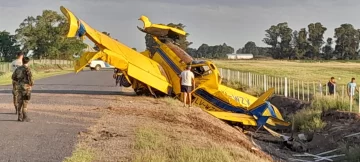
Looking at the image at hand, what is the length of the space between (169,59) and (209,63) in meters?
2.12

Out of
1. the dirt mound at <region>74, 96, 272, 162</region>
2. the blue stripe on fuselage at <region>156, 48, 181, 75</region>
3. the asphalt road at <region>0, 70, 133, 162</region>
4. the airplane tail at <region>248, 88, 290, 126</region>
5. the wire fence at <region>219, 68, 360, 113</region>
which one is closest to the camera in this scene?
the asphalt road at <region>0, 70, 133, 162</region>

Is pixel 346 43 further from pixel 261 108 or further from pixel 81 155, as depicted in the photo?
pixel 81 155

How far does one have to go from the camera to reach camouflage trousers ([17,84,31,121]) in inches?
488

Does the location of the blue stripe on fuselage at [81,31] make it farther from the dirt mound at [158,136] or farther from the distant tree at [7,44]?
the distant tree at [7,44]

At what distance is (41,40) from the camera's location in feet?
246

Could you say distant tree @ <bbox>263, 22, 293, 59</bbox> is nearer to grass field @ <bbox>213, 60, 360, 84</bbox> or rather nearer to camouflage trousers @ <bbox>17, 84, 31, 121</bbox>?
grass field @ <bbox>213, 60, 360, 84</bbox>

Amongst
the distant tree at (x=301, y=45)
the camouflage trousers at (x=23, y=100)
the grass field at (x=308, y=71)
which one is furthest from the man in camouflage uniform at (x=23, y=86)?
the distant tree at (x=301, y=45)

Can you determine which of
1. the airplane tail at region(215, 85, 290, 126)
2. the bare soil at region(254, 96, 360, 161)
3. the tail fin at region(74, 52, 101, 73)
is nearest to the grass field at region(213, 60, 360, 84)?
the bare soil at region(254, 96, 360, 161)

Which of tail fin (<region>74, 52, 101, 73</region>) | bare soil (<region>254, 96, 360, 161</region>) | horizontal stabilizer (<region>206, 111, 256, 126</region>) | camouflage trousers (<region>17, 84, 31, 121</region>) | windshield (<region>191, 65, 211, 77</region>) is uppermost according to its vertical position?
tail fin (<region>74, 52, 101, 73</region>)

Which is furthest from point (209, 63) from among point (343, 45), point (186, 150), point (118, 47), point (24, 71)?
point (343, 45)

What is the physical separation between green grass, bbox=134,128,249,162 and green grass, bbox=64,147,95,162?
29.2 inches

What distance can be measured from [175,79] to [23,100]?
8.55 meters

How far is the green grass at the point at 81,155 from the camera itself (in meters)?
8.30

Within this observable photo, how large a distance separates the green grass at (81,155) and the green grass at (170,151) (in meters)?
0.74
